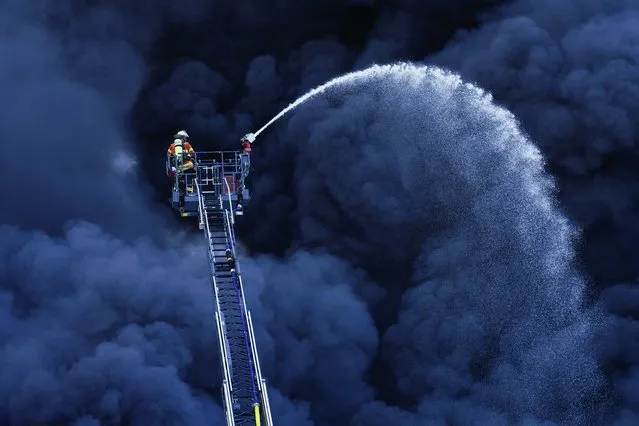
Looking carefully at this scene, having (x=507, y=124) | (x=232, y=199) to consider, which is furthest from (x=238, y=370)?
(x=507, y=124)

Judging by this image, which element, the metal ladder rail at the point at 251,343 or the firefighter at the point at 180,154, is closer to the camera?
the metal ladder rail at the point at 251,343

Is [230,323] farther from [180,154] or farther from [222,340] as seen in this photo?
[180,154]

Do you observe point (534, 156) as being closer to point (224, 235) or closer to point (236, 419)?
point (224, 235)

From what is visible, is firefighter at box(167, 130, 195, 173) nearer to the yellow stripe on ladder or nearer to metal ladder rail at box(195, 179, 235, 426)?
metal ladder rail at box(195, 179, 235, 426)

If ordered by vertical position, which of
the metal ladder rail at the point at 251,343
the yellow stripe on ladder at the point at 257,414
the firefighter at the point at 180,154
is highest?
the firefighter at the point at 180,154

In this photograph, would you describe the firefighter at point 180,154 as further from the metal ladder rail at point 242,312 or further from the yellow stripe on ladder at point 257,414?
the yellow stripe on ladder at point 257,414

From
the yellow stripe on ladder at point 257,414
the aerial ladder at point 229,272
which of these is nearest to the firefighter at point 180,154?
the aerial ladder at point 229,272

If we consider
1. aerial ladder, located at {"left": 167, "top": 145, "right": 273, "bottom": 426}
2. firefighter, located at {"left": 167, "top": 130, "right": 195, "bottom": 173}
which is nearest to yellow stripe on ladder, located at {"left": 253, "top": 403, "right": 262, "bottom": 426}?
aerial ladder, located at {"left": 167, "top": 145, "right": 273, "bottom": 426}

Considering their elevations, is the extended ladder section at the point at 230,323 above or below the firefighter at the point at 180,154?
below

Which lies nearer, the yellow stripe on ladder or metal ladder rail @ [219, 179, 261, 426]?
the yellow stripe on ladder
